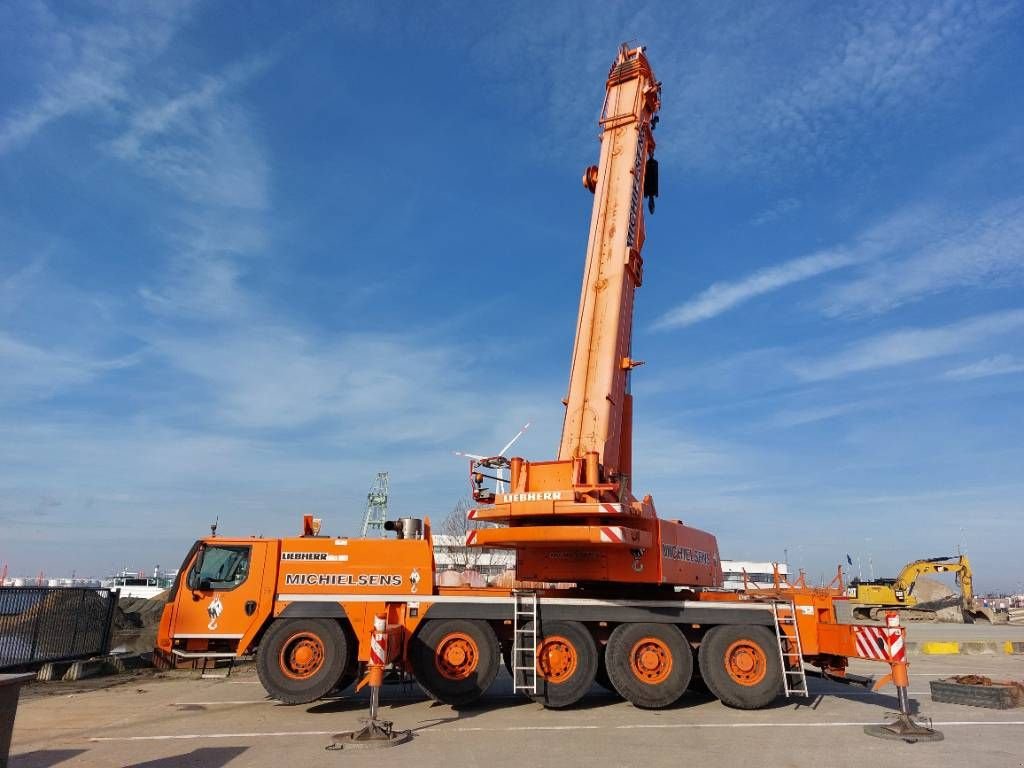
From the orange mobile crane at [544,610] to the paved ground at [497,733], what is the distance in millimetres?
471

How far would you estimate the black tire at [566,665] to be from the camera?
9711 mm

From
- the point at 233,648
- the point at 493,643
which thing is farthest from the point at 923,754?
the point at 233,648

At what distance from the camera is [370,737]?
303 inches

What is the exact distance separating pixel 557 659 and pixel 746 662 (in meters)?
2.91

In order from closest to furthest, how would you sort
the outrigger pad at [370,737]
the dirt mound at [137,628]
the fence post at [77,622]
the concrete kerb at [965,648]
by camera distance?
the outrigger pad at [370,737] < the fence post at [77,622] < the dirt mound at [137,628] < the concrete kerb at [965,648]

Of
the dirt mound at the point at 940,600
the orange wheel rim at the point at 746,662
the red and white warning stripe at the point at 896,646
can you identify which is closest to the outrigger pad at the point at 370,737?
the orange wheel rim at the point at 746,662

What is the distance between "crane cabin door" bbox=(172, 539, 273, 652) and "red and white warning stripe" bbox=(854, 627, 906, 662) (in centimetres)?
888

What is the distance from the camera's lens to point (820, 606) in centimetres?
1056

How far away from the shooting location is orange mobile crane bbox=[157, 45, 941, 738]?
31.8 ft

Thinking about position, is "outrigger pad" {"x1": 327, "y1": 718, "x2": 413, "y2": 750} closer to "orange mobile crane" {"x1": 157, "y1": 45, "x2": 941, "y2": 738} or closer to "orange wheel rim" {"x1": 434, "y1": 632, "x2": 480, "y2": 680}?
"orange mobile crane" {"x1": 157, "y1": 45, "x2": 941, "y2": 738}

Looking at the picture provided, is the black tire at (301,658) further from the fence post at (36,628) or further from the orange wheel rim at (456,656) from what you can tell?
the fence post at (36,628)

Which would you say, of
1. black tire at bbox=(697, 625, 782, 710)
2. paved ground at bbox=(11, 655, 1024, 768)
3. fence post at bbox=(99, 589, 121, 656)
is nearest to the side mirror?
paved ground at bbox=(11, 655, 1024, 768)

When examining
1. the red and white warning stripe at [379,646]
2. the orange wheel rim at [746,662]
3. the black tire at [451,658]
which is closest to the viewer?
the red and white warning stripe at [379,646]

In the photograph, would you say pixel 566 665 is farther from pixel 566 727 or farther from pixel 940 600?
pixel 940 600
